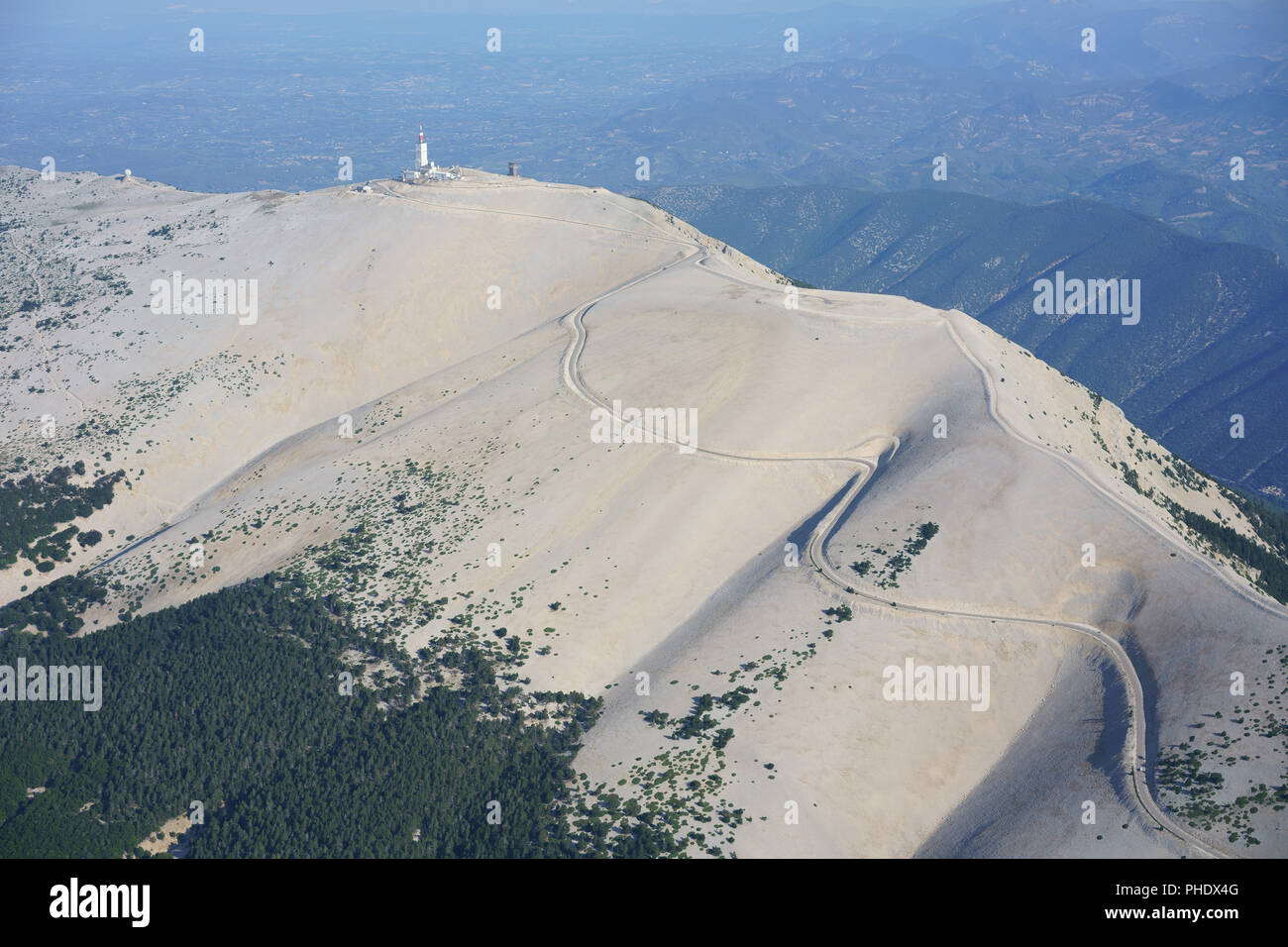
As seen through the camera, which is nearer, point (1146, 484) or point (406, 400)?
point (1146, 484)

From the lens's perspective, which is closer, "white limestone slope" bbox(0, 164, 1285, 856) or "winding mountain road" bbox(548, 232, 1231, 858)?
"winding mountain road" bbox(548, 232, 1231, 858)

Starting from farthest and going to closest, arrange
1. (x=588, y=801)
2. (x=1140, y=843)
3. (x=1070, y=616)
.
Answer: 1. (x=1070, y=616)
2. (x=588, y=801)
3. (x=1140, y=843)

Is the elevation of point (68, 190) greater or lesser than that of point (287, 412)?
greater

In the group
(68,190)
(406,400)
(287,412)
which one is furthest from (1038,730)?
(68,190)

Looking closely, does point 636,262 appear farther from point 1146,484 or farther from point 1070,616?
point 1070,616

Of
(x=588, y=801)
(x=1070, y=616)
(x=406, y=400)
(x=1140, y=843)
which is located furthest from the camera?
(x=406, y=400)

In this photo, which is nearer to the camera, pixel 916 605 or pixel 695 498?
pixel 916 605

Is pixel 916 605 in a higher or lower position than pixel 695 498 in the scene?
lower

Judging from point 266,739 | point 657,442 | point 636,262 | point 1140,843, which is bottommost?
point 266,739

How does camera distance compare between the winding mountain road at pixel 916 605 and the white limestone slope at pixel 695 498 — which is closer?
the winding mountain road at pixel 916 605
